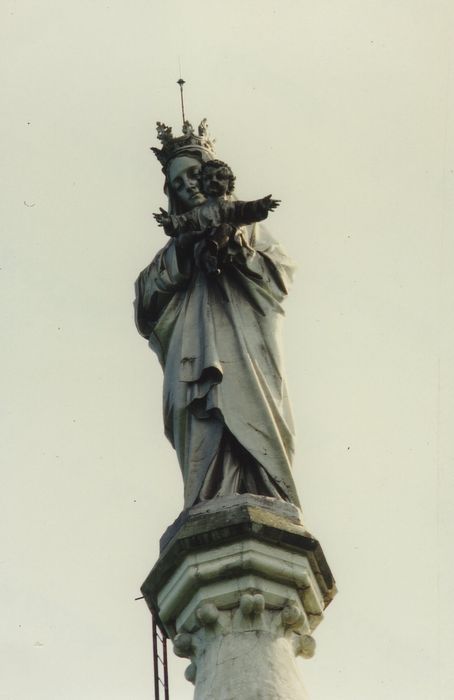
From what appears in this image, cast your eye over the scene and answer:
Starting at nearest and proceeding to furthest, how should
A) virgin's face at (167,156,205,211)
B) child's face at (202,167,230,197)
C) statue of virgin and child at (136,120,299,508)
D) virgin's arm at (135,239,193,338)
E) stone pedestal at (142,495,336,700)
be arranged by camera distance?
stone pedestal at (142,495,336,700) → statue of virgin and child at (136,120,299,508) → virgin's arm at (135,239,193,338) → child's face at (202,167,230,197) → virgin's face at (167,156,205,211)

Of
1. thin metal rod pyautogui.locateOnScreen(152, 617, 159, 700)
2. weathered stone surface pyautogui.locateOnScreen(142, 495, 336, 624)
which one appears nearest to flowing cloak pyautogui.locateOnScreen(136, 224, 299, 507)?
weathered stone surface pyautogui.locateOnScreen(142, 495, 336, 624)

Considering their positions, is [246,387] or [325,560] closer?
[325,560]

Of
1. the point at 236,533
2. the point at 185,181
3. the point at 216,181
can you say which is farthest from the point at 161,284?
the point at 236,533

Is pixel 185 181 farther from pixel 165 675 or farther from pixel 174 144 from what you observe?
pixel 165 675

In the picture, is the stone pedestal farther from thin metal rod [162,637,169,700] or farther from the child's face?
the child's face

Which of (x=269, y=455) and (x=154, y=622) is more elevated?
(x=269, y=455)

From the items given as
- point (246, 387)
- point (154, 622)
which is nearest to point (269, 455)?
point (246, 387)

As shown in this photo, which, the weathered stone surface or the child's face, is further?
the child's face

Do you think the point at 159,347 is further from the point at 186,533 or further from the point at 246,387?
the point at 186,533
